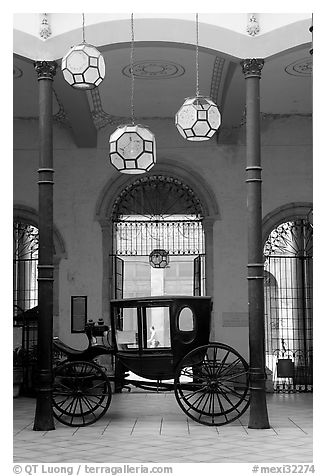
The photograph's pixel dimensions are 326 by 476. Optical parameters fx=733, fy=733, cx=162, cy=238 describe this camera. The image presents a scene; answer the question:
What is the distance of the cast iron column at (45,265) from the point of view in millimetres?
9258

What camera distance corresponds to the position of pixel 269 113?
602 inches

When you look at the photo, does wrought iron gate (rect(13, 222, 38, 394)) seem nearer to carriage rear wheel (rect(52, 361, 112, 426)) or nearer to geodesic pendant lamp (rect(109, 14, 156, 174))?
carriage rear wheel (rect(52, 361, 112, 426))

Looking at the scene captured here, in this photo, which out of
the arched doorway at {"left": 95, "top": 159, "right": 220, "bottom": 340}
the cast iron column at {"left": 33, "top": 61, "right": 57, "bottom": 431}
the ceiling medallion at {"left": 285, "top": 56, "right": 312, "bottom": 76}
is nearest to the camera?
the cast iron column at {"left": 33, "top": 61, "right": 57, "bottom": 431}

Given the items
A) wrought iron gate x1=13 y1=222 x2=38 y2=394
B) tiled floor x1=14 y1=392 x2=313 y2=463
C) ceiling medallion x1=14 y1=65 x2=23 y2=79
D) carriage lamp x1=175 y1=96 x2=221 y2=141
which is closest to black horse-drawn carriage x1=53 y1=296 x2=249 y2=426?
tiled floor x1=14 y1=392 x2=313 y2=463

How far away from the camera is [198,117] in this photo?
891 cm

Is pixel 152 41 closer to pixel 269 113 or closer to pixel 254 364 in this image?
pixel 254 364

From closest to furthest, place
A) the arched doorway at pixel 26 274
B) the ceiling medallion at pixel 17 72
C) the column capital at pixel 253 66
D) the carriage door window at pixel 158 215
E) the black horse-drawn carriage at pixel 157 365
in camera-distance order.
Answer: the black horse-drawn carriage at pixel 157 365 < the column capital at pixel 253 66 < the ceiling medallion at pixel 17 72 < the arched doorway at pixel 26 274 < the carriage door window at pixel 158 215

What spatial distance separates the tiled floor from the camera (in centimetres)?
749

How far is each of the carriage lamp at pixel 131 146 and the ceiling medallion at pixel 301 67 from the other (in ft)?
14.6

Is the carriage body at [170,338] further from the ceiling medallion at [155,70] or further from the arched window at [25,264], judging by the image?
the arched window at [25,264]

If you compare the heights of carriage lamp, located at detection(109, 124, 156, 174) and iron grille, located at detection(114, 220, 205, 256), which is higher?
carriage lamp, located at detection(109, 124, 156, 174)

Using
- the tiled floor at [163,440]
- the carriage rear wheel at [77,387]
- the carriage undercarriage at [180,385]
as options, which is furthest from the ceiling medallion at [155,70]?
the tiled floor at [163,440]

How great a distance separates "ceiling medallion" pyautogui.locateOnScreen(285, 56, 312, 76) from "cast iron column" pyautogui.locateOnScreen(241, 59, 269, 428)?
294 centimetres
